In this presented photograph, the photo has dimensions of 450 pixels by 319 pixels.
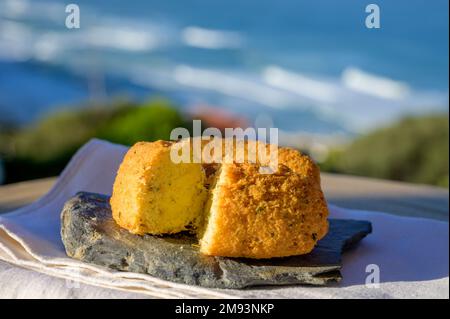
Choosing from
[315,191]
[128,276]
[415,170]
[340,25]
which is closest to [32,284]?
[128,276]

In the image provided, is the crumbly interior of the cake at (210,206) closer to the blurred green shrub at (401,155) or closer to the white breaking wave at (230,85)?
the blurred green shrub at (401,155)

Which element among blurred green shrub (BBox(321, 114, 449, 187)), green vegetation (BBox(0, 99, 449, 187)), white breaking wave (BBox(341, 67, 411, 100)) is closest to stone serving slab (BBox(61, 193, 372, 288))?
green vegetation (BBox(0, 99, 449, 187))

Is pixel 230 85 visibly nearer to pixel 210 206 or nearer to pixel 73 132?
pixel 73 132

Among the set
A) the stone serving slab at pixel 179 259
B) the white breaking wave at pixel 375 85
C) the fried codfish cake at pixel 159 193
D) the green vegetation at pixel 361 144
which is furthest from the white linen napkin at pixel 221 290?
the white breaking wave at pixel 375 85

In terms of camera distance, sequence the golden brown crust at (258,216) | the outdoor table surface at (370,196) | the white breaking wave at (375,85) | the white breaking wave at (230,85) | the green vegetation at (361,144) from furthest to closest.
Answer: the white breaking wave at (230,85) < the white breaking wave at (375,85) < the green vegetation at (361,144) < the outdoor table surface at (370,196) < the golden brown crust at (258,216)

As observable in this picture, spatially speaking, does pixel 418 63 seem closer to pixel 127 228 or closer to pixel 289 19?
pixel 289 19
